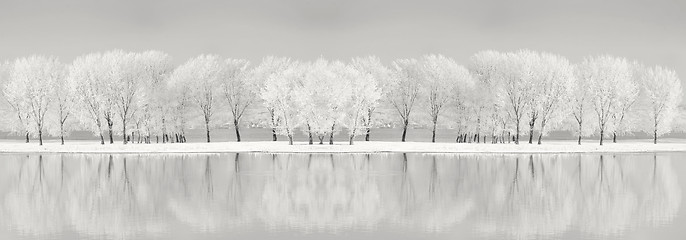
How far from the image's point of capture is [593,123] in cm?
9412

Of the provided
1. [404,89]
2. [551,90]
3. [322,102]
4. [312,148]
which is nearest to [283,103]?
[322,102]

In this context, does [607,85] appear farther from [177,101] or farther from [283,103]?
[177,101]

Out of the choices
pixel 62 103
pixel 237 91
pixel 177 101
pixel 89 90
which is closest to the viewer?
pixel 89 90

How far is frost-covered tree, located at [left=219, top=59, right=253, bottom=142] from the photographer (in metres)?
95.2

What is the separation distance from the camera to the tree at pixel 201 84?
303ft

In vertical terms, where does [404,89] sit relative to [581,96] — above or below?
above

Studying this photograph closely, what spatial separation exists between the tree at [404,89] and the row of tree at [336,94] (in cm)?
14

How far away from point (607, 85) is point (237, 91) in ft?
156

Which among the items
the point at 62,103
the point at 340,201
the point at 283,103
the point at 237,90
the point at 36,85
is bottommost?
the point at 340,201

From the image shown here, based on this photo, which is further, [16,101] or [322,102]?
[16,101]

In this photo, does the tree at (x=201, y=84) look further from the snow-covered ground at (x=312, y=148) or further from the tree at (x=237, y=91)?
the snow-covered ground at (x=312, y=148)

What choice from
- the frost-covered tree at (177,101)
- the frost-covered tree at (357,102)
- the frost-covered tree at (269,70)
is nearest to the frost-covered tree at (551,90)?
the frost-covered tree at (357,102)

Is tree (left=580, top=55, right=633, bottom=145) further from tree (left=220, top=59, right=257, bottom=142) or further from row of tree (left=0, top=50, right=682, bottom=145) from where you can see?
tree (left=220, top=59, right=257, bottom=142)

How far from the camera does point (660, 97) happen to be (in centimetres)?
9344
